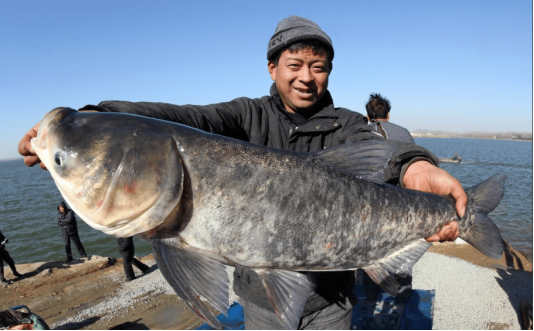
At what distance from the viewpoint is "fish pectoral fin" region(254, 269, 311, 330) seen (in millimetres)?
2240

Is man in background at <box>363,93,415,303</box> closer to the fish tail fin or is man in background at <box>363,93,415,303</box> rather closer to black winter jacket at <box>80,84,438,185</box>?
the fish tail fin

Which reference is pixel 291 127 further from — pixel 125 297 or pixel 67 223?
pixel 67 223

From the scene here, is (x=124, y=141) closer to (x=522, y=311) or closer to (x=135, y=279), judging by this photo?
(x=522, y=311)

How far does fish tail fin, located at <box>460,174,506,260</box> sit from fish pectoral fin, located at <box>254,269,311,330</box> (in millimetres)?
1844

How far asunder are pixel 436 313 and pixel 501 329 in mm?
1497

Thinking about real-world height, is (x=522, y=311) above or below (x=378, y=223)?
below

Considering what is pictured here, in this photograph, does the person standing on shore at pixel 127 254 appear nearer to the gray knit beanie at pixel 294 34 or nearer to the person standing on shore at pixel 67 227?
the person standing on shore at pixel 67 227

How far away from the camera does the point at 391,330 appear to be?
5.63 metres

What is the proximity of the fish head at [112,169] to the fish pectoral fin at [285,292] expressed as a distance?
0.85 m

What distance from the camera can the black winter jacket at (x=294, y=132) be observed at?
2896 millimetres

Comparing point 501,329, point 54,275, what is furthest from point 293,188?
point 54,275

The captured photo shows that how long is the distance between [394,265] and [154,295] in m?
9.37

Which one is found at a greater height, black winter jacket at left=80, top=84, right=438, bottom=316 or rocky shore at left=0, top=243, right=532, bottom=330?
black winter jacket at left=80, top=84, right=438, bottom=316

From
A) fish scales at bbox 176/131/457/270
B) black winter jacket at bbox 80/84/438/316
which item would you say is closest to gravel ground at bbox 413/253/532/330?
black winter jacket at bbox 80/84/438/316
